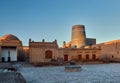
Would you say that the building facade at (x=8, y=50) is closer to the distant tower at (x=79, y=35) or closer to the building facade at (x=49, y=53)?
the building facade at (x=49, y=53)

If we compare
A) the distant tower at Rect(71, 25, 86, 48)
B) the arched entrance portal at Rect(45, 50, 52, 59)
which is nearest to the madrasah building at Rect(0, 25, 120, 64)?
the arched entrance portal at Rect(45, 50, 52, 59)

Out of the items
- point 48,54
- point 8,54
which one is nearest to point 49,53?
point 48,54

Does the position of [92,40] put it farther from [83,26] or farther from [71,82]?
[71,82]

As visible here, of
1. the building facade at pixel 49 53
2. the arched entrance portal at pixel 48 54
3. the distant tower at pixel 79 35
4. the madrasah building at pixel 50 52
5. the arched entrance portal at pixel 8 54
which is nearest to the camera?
the building facade at pixel 49 53

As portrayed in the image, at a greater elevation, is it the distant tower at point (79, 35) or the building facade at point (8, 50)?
the distant tower at point (79, 35)

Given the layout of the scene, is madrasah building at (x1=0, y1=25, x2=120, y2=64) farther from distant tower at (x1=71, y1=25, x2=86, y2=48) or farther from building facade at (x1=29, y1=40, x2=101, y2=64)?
distant tower at (x1=71, y1=25, x2=86, y2=48)

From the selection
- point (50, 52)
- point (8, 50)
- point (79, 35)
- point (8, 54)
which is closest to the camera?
point (50, 52)

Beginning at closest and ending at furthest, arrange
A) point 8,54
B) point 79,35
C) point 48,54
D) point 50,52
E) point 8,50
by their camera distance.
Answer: point 48,54, point 50,52, point 8,54, point 8,50, point 79,35

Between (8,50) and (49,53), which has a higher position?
(8,50)

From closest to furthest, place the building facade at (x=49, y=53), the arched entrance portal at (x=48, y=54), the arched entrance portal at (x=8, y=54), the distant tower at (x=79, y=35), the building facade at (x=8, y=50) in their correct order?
the building facade at (x=49, y=53), the arched entrance portal at (x=48, y=54), the building facade at (x=8, y=50), the arched entrance portal at (x=8, y=54), the distant tower at (x=79, y=35)

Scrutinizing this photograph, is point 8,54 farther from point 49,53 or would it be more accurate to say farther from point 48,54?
point 49,53

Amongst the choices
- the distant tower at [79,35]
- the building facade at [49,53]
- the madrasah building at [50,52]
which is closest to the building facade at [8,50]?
the madrasah building at [50,52]

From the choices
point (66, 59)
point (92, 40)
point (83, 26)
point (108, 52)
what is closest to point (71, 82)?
point (66, 59)

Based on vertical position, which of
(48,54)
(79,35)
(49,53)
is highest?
(79,35)
